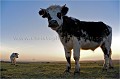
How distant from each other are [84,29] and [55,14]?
2315mm

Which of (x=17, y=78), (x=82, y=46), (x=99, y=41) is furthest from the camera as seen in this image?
(x=99, y=41)

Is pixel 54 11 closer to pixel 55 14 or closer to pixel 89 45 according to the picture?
pixel 55 14

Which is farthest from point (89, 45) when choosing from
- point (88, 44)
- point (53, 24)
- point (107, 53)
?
point (53, 24)

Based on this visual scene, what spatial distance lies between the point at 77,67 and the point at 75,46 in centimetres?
119

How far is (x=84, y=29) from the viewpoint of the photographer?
55.0 ft

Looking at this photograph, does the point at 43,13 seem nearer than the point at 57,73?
No

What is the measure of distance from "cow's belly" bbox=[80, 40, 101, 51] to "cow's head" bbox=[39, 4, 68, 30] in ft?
6.19


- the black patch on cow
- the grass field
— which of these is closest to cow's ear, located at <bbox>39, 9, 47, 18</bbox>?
the black patch on cow

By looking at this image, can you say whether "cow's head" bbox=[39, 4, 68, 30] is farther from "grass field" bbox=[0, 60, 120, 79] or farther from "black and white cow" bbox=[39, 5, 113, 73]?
"grass field" bbox=[0, 60, 120, 79]

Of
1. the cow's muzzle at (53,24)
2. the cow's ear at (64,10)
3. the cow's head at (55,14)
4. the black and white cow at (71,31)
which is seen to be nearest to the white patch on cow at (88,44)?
the black and white cow at (71,31)

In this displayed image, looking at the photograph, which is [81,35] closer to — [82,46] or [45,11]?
[82,46]

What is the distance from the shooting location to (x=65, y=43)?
52.4ft

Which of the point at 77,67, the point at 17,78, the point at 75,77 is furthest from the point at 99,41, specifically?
the point at 17,78

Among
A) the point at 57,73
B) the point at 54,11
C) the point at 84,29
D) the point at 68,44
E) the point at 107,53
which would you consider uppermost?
the point at 54,11
